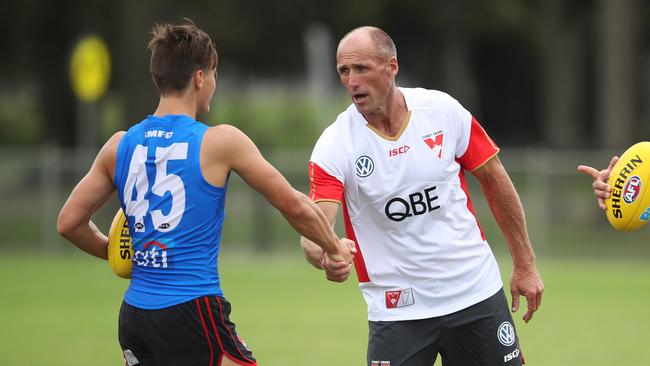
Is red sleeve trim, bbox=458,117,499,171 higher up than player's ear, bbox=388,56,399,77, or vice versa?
player's ear, bbox=388,56,399,77

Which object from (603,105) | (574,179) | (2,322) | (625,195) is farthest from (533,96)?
(625,195)

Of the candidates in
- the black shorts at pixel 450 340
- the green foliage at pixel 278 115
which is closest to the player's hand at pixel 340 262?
the black shorts at pixel 450 340

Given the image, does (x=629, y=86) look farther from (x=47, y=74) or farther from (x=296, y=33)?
(x=47, y=74)

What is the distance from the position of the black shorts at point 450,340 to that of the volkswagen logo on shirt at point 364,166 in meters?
0.84

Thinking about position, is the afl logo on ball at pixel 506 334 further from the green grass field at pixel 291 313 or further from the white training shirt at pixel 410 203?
the green grass field at pixel 291 313

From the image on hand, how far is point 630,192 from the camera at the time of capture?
652 cm

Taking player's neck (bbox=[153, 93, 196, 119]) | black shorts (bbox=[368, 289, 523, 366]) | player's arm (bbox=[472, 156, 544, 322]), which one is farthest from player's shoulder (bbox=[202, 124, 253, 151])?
player's arm (bbox=[472, 156, 544, 322])

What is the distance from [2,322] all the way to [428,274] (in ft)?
28.7

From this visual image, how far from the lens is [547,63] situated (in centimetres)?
3981

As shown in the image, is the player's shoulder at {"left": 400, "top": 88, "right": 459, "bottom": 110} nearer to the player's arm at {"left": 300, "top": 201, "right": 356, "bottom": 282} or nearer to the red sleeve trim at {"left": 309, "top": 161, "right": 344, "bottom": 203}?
the red sleeve trim at {"left": 309, "top": 161, "right": 344, "bottom": 203}

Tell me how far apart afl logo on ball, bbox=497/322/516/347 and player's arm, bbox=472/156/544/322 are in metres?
0.25

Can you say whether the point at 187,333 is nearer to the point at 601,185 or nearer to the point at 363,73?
the point at 363,73

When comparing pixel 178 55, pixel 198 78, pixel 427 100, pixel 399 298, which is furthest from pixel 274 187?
pixel 427 100

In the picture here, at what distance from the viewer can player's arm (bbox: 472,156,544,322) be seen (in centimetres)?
644
